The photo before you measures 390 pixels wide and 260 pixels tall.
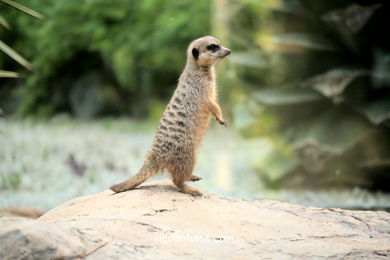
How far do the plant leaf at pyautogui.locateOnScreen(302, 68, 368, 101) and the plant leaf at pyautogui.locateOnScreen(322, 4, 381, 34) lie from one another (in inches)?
10.8

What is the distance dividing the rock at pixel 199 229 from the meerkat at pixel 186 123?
0.09m

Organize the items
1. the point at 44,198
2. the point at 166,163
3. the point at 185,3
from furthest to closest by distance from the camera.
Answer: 1. the point at 185,3
2. the point at 44,198
3. the point at 166,163

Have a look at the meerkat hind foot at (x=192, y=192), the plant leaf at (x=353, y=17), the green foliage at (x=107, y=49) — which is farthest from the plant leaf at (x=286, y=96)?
the meerkat hind foot at (x=192, y=192)

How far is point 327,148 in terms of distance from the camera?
12.2 ft

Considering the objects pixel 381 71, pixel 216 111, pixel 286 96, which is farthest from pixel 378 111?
pixel 216 111

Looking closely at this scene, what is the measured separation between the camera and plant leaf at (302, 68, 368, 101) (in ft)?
11.8

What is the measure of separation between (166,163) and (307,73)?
184cm

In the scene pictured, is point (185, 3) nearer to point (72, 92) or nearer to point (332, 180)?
point (72, 92)

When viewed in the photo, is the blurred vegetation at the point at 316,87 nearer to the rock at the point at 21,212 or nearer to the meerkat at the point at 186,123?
the meerkat at the point at 186,123

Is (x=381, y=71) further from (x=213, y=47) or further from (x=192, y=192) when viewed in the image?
(x=192, y=192)

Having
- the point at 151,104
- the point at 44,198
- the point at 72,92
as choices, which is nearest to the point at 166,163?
the point at 44,198

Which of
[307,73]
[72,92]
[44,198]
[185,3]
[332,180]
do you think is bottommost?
[44,198]

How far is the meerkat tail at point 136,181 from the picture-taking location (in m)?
2.42

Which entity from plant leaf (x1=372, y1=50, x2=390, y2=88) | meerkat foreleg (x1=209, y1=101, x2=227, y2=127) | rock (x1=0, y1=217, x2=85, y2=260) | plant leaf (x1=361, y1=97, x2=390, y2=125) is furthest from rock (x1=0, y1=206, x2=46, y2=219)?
plant leaf (x1=372, y1=50, x2=390, y2=88)
